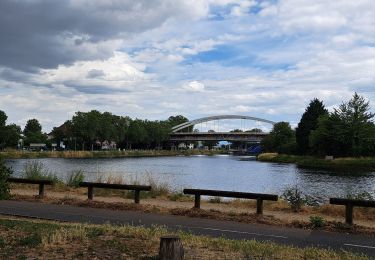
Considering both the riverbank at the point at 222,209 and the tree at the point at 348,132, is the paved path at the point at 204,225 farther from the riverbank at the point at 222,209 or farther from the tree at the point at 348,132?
the tree at the point at 348,132

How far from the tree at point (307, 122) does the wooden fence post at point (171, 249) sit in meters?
96.2

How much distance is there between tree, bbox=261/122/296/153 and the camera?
117750 millimetres

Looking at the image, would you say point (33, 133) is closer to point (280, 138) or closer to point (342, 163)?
point (280, 138)

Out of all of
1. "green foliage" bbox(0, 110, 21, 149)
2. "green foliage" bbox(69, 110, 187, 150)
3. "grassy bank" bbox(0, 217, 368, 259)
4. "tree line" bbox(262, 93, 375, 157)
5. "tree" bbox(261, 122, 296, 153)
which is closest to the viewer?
"grassy bank" bbox(0, 217, 368, 259)

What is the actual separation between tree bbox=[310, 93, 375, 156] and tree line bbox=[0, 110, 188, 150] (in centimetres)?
6728

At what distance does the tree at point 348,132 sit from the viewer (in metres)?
88.6

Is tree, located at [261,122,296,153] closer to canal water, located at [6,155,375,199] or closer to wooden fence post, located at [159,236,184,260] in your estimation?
canal water, located at [6,155,375,199]

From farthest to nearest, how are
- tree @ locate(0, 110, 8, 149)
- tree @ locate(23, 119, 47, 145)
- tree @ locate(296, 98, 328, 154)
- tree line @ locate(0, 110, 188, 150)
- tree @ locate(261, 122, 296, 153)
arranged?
tree @ locate(23, 119, 47, 145) → tree line @ locate(0, 110, 188, 150) → tree @ locate(261, 122, 296, 153) → tree @ locate(0, 110, 8, 149) → tree @ locate(296, 98, 328, 154)

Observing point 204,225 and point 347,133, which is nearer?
point 204,225

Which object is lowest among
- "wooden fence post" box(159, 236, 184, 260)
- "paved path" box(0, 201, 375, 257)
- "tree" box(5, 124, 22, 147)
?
"paved path" box(0, 201, 375, 257)

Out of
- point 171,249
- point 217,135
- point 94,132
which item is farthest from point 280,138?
point 171,249

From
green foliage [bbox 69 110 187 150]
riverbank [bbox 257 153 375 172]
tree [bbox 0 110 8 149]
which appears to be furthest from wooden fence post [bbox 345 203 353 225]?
green foliage [bbox 69 110 187 150]

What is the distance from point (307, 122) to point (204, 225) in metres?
91.6

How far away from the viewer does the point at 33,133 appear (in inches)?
6358
